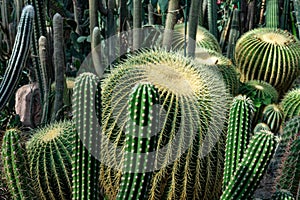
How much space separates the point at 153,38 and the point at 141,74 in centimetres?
108

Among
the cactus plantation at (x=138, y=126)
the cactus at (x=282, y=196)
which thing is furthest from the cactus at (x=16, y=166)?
the cactus at (x=282, y=196)

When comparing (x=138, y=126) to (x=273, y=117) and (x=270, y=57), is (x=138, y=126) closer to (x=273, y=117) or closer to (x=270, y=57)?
(x=273, y=117)

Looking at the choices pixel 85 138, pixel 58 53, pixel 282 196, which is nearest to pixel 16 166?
pixel 85 138

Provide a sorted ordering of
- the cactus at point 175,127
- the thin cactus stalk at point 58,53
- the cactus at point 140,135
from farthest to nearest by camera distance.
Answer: the thin cactus stalk at point 58,53
the cactus at point 175,127
the cactus at point 140,135

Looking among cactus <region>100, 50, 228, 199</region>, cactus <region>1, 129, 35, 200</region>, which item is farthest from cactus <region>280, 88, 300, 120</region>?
cactus <region>1, 129, 35, 200</region>

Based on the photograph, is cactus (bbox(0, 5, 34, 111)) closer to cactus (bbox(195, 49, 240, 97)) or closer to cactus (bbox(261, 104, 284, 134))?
cactus (bbox(195, 49, 240, 97))

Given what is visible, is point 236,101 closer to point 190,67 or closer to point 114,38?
point 190,67

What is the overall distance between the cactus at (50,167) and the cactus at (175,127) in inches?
7.0

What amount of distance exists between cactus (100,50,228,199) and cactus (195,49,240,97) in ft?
2.57

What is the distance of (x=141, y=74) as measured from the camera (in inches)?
91.2

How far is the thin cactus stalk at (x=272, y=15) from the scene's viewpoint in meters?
4.57

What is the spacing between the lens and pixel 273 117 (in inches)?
128

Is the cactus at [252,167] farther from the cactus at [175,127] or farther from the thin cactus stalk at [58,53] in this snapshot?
the thin cactus stalk at [58,53]

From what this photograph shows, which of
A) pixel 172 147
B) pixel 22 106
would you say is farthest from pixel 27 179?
pixel 22 106
